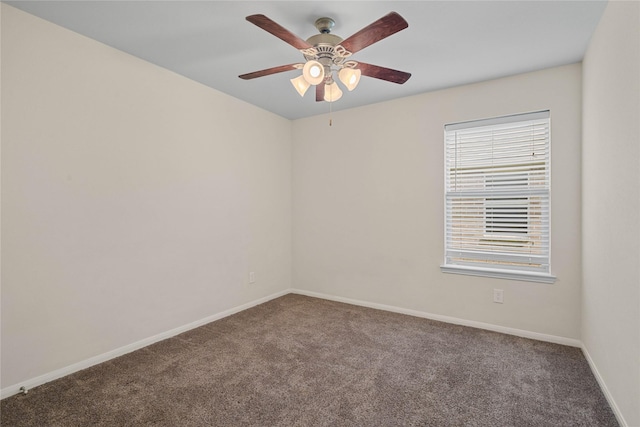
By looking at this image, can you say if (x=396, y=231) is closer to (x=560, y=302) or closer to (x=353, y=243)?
(x=353, y=243)

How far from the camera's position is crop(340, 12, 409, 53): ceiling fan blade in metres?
1.54

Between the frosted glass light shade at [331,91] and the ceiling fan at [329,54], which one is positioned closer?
the ceiling fan at [329,54]

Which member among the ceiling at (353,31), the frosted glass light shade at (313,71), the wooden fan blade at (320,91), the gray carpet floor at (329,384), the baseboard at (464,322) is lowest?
the gray carpet floor at (329,384)

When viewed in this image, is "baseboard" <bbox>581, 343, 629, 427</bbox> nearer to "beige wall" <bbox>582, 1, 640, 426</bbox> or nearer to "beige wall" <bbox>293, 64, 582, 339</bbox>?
"beige wall" <bbox>582, 1, 640, 426</bbox>

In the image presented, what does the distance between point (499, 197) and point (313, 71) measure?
2.19m

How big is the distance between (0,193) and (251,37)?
187 cm

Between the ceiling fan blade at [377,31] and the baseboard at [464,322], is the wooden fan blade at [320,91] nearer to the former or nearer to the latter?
the ceiling fan blade at [377,31]

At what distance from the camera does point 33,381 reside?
2.07 meters

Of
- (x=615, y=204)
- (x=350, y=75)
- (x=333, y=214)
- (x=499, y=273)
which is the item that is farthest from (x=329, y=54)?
(x=499, y=273)

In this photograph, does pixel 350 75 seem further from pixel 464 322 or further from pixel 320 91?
pixel 464 322

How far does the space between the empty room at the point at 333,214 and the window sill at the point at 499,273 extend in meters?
0.02

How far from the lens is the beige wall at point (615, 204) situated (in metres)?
1.51

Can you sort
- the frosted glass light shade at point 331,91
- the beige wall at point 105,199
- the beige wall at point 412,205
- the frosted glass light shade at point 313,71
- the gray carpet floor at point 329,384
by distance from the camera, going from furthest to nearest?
the beige wall at point 412,205
the frosted glass light shade at point 331,91
the beige wall at point 105,199
the frosted glass light shade at point 313,71
the gray carpet floor at point 329,384

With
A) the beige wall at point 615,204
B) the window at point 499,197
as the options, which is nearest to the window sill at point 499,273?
the window at point 499,197
